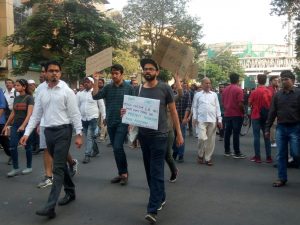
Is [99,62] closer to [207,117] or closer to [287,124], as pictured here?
[287,124]

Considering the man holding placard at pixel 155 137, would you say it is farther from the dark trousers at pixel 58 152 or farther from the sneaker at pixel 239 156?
the sneaker at pixel 239 156

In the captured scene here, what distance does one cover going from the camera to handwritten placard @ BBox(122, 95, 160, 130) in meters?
5.11

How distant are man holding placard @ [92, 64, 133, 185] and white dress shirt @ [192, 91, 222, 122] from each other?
2.32 m

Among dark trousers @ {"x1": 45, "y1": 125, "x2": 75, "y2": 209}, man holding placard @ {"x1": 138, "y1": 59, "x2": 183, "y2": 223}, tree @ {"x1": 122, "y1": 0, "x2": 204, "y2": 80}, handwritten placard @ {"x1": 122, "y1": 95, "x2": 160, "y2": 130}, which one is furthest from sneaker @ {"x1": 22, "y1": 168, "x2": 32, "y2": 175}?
tree @ {"x1": 122, "y1": 0, "x2": 204, "y2": 80}

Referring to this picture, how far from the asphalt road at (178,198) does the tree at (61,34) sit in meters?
16.9

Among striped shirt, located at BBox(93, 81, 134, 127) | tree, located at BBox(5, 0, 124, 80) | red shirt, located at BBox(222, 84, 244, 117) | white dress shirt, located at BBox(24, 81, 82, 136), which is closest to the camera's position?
white dress shirt, located at BBox(24, 81, 82, 136)

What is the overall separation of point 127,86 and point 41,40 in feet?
62.4

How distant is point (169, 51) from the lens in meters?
6.21

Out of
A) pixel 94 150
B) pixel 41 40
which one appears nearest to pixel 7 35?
pixel 41 40

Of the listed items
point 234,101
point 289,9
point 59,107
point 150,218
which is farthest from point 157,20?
point 150,218

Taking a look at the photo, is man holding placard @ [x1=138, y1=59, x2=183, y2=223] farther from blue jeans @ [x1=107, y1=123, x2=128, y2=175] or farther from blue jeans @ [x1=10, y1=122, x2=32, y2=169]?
blue jeans @ [x1=10, y1=122, x2=32, y2=169]

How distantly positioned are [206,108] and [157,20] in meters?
36.9

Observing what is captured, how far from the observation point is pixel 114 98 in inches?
278

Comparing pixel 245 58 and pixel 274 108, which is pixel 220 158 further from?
pixel 245 58
